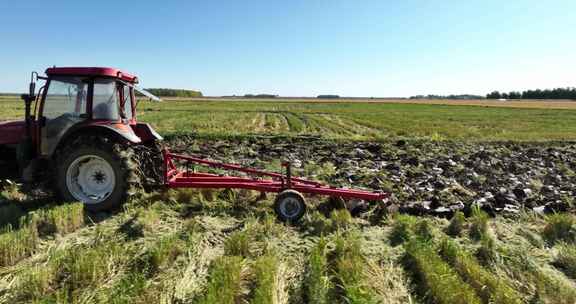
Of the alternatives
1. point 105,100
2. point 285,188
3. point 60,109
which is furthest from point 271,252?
point 60,109

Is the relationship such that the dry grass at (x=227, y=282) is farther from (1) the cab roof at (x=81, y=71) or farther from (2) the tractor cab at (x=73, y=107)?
(1) the cab roof at (x=81, y=71)

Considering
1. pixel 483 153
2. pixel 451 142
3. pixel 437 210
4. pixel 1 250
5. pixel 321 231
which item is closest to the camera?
pixel 1 250

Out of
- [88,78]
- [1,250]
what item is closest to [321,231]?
[1,250]

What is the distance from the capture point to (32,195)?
6.59 metres

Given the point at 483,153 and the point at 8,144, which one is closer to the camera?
the point at 8,144

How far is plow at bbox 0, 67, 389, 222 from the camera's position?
5867mm

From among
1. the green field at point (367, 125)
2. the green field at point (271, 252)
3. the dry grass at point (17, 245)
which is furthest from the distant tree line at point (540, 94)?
the dry grass at point (17, 245)

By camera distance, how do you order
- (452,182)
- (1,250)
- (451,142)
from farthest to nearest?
1. (451,142)
2. (452,182)
3. (1,250)

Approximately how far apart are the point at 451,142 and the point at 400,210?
33.0 ft

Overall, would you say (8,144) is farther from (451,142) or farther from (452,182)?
(451,142)

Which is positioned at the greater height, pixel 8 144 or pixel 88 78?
pixel 88 78

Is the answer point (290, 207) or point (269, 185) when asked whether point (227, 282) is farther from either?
point (269, 185)

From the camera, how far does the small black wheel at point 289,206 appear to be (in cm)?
575

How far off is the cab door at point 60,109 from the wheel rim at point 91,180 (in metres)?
0.59
